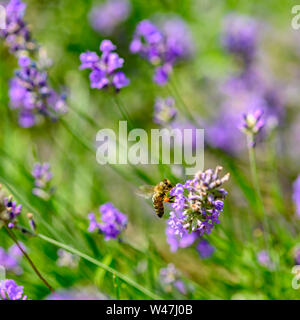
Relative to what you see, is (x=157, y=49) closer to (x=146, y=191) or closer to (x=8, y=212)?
(x=146, y=191)

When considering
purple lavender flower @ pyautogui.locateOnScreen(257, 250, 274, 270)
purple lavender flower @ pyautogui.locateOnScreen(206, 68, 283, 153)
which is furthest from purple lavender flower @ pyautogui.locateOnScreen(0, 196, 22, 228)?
purple lavender flower @ pyautogui.locateOnScreen(206, 68, 283, 153)

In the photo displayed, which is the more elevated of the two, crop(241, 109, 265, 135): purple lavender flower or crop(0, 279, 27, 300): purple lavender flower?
crop(241, 109, 265, 135): purple lavender flower

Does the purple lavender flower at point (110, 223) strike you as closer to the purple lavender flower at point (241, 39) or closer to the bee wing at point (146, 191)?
the bee wing at point (146, 191)

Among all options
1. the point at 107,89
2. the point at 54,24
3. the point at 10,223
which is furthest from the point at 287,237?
the point at 54,24

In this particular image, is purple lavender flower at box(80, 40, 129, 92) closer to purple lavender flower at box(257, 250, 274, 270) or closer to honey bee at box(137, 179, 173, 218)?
honey bee at box(137, 179, 173, 218)

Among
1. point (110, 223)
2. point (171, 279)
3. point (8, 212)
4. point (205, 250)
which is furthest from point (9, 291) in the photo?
point (205, 250)

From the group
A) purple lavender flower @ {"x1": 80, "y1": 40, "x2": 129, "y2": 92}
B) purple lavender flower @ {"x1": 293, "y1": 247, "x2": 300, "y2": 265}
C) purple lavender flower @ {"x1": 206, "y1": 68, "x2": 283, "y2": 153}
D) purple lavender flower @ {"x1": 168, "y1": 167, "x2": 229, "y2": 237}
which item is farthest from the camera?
purple lavender flower @ {"x1": 206, "y1": 68, "x2": 283, "y2": 153}

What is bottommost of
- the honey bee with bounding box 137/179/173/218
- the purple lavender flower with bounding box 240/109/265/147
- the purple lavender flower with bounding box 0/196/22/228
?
the purple lavender flower with bounding box 0/196/22/228

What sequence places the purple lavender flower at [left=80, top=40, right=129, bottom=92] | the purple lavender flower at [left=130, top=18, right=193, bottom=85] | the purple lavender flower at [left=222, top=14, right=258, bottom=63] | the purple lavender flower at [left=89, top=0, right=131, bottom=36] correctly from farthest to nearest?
the purple lavender flower at [left=89, top=0, right=131, bottom=36] < the purple lavender flower at [left=222, top=14, right=258, bottom=63] < the purple lavender flower at [left=130, top=18, right=193, bottom=85] < the purple lavender flower at [left=80, top=40, right=129, bottom=92]
